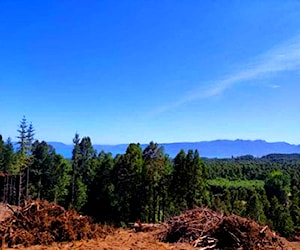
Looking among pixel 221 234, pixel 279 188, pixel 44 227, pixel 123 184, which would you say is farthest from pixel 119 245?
pixel 279 188

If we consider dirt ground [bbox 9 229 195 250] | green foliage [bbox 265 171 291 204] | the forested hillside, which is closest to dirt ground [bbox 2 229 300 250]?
dirt ground [bbox 9 229 195 250]

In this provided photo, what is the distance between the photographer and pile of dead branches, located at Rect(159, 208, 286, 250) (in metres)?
8.74

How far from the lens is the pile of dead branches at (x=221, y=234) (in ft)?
28.7

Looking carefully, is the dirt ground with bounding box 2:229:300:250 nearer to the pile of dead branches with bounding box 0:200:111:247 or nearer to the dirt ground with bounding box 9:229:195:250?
the dirt ground with bounding box 9:229:195:250

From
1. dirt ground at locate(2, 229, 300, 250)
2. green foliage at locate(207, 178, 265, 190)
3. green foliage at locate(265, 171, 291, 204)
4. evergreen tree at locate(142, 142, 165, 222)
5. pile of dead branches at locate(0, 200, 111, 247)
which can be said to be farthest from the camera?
green foliage at locate(207, 178, 265, 190)

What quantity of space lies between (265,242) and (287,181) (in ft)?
241

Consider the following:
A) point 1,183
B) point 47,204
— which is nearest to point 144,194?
point 1,183

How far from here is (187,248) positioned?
8266mm

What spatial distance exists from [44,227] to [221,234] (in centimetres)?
447

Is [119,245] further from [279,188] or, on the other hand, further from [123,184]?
[279,188]

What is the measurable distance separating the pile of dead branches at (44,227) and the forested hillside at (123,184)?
2508 cm

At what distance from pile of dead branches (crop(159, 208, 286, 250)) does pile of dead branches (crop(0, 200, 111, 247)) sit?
6.73 feet

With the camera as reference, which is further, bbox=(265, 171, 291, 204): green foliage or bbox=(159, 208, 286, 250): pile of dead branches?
bbox=(265, 171, 291, 204): green foliage

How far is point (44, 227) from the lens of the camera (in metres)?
8.95
